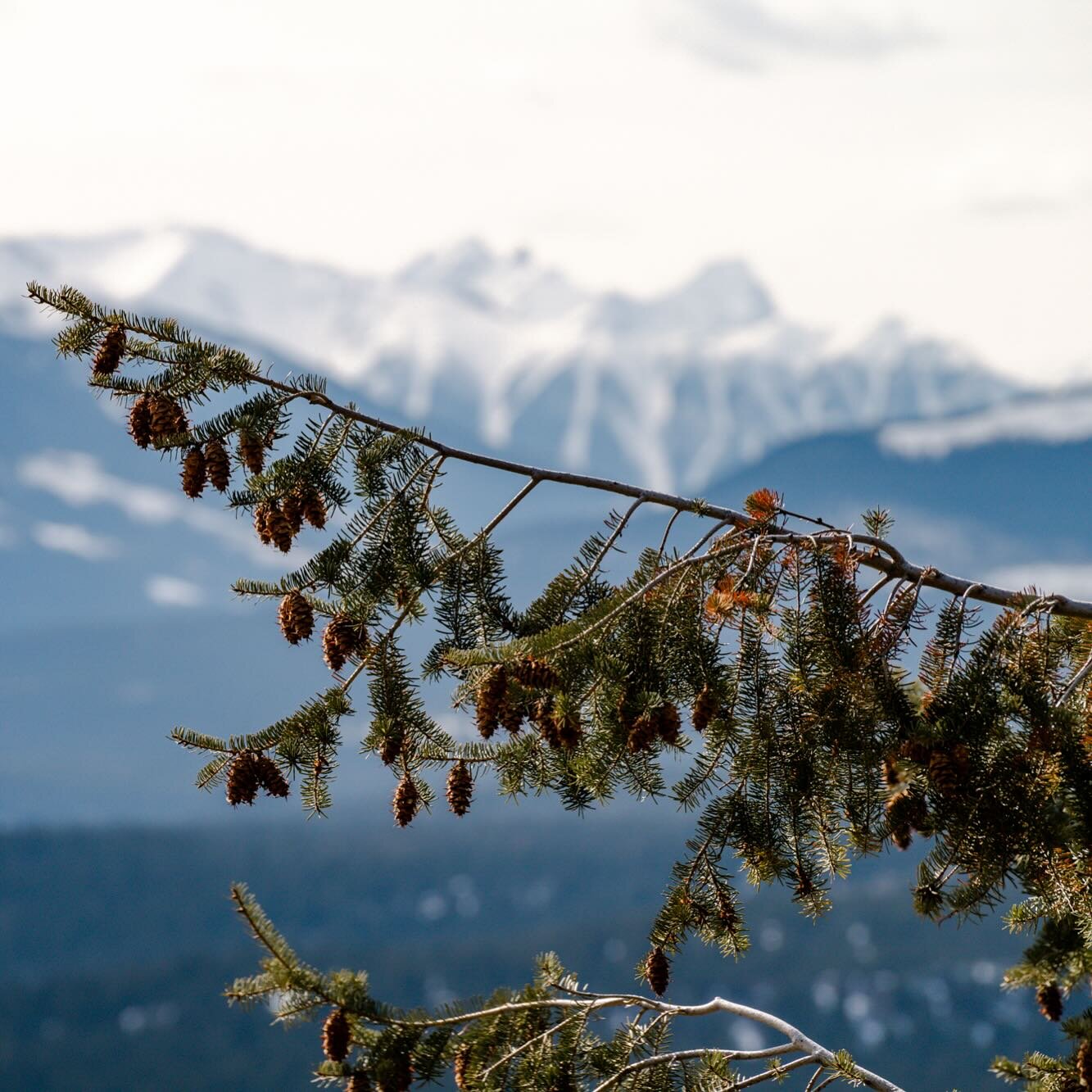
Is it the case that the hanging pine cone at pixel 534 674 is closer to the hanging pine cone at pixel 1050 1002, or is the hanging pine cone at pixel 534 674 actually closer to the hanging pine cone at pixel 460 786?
→ the hanging pine cone at pixel 460 786

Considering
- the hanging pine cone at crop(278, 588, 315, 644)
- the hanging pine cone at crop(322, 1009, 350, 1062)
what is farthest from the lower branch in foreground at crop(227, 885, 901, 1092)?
the hanging pine cone at crop(278, 588, 315, 644)

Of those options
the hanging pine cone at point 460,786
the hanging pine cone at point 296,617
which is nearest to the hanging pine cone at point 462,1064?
the hanging pine cone at point 460,786

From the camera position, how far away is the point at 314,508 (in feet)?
14.0

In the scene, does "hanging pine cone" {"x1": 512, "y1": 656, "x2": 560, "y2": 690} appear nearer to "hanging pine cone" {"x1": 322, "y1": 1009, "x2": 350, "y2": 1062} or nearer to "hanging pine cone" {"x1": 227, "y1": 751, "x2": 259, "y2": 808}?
"hanging pine cone" {"x1": 227, "y1": 751, "x2": 259, "y2": 808}

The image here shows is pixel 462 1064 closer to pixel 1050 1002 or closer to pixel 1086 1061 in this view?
pixel 1050 1002

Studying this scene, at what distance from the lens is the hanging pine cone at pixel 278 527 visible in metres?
4.18

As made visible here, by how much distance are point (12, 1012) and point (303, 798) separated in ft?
587

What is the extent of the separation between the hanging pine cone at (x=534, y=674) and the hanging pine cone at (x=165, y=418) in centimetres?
140

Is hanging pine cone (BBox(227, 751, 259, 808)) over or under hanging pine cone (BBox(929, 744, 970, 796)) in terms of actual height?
under

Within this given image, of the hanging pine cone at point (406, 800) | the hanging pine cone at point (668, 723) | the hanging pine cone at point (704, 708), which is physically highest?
the hanging pine cone at point (704, 708)

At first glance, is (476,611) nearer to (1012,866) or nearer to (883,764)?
(883,764)

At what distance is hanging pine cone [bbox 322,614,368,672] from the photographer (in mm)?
4086

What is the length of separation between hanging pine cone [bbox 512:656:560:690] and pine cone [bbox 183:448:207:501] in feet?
3.88

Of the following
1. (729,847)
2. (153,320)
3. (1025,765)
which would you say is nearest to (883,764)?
(1025,765)
